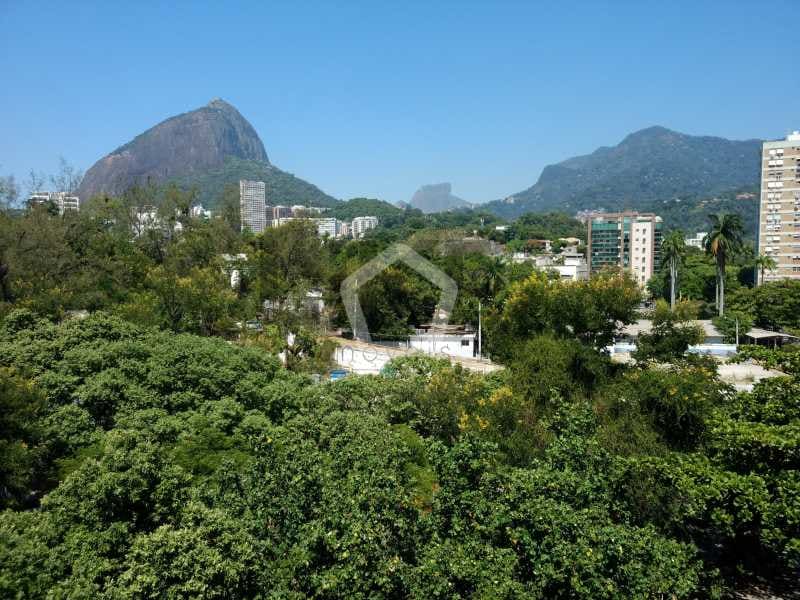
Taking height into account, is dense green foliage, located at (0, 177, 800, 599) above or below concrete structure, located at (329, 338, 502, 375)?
above

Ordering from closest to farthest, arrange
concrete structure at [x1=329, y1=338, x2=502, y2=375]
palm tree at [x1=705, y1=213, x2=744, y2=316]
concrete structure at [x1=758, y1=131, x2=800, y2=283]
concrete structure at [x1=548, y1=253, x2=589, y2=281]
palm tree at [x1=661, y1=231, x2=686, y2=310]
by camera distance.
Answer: concrete structure at [x1=329, y1=338, x2=502, y2=375] → palm tree at [x1=705, y1=213, x2=744, y2=316] → palm tree at [x1=661, y1=231, x2=686, y2=310] → concrete structure at [x1=758, y1=131, x2=800, y2=283] → concrete structure at [x1=548, y1=253, x2=589, y2=281]

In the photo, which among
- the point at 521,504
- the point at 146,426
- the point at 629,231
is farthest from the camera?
the point at 629,231

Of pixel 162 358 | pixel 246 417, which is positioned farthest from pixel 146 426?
pixel 162 358

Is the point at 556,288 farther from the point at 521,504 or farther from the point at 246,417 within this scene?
the point at 521,504

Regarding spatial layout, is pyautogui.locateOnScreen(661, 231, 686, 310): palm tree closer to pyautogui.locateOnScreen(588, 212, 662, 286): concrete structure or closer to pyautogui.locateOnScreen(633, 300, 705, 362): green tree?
pyautogui.locateOnScreen(633, 300, 705, 362): green tree

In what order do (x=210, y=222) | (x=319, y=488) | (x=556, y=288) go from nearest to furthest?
(x=319, y=488), (x=556, y=288), (x=210, y=222)

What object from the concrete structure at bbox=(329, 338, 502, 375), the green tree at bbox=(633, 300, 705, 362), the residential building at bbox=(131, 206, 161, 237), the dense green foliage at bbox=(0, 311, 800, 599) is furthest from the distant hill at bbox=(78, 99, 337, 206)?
the dense green foliage at bbox=(0, 311, 800, 599)

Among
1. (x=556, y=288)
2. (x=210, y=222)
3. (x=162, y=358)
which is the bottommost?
(x=162, y=358)

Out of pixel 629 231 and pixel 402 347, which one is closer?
pixel 402 347
